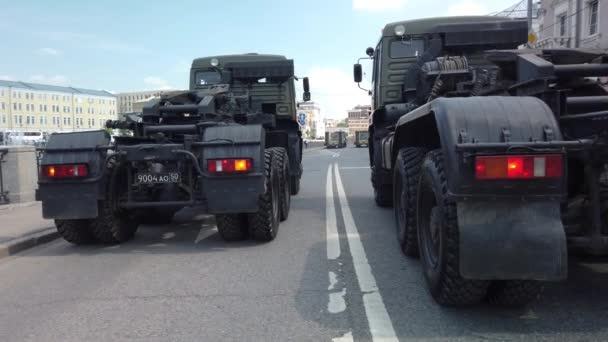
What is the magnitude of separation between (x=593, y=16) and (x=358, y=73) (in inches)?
897

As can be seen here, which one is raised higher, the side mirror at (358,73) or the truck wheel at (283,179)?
the side mirror at (358,73)

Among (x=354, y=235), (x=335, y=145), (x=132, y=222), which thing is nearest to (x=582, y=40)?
(x=354, y=235)

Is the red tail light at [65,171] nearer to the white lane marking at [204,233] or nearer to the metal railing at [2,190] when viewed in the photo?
the white lane marking at [204,233]

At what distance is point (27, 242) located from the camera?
6598 mm

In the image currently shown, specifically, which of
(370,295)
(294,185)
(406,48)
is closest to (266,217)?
(370,295)

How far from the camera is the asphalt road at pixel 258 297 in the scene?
3445 millimetres

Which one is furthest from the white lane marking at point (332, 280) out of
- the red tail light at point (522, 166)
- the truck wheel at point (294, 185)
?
the truck wheel at point (294, 185)

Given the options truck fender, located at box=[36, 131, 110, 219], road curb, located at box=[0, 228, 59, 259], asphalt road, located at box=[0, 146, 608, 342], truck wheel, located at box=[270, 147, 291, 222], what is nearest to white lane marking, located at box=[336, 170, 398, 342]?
asphalt road, located at box=[0, 146, 608, 342]

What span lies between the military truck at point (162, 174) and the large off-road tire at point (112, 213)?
1 centimetres

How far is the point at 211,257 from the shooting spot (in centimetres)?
566

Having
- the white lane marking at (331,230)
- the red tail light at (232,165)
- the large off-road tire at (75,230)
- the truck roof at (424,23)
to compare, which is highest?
the truck roof at (424,23)

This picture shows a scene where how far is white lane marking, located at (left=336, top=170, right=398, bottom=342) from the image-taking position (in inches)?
134

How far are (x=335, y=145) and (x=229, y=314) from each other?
212 feet

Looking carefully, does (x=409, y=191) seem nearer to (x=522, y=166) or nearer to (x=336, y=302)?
(x=336, y=302)
